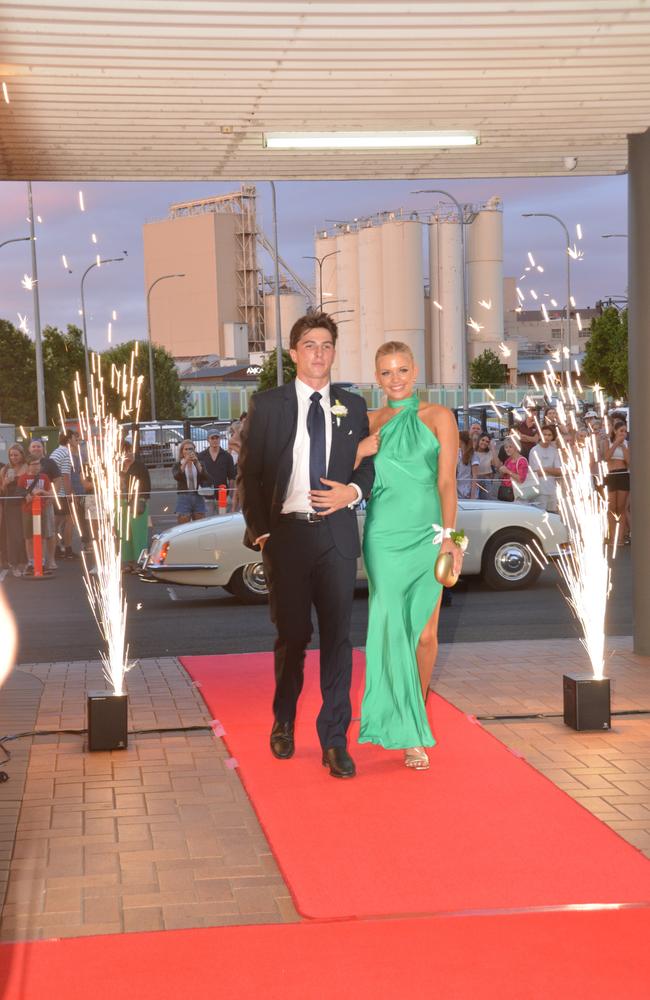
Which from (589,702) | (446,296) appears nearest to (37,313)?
(589,702)

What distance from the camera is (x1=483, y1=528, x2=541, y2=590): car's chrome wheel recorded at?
14992mm

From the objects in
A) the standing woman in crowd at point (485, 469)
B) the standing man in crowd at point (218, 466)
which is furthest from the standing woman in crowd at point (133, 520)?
the standing woman in crowd at point (485, 469)

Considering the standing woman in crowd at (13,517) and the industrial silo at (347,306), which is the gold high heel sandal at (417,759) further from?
the industrial silo at (347,306)

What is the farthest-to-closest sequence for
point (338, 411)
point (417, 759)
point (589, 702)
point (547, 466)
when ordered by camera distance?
point (547, 466)
point (589, 702)
point (417, 759)
point (338, 411)

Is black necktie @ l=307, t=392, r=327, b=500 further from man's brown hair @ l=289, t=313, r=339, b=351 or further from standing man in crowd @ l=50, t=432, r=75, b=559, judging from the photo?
standing man in crowd @ l=50, t=432, r=75, b=559

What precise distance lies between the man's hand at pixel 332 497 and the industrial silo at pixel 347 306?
9018 cm

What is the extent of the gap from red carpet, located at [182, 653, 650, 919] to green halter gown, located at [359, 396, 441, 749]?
276 mm

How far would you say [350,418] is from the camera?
6.38 m

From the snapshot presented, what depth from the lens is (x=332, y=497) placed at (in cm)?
618

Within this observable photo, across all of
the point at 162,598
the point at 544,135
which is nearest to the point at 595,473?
the point at 162,598

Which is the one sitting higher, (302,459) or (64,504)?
(302,459)

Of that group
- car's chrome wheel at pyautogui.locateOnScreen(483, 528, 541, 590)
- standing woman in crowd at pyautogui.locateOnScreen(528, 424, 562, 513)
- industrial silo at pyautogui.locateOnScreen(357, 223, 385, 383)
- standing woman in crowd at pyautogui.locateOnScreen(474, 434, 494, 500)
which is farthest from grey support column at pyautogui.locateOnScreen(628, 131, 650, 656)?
industrial silo at pyautogui.locateOnScreen(357, 223, 385, 383)

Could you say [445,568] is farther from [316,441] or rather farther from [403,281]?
Result: [403,281]

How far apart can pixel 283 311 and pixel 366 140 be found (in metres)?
115
